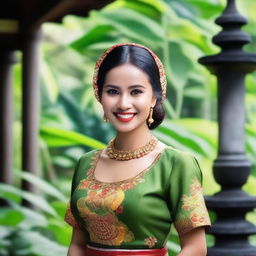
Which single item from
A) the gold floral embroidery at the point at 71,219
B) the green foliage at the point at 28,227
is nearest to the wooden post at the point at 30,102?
the green foliage at the point at 28,227

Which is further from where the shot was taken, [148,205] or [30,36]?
[30,36]

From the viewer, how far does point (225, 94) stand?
11.5 feet

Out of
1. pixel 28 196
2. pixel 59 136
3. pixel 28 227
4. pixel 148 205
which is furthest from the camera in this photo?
pixel 59 136

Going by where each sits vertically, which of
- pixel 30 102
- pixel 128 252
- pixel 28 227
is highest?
pixel 30 102

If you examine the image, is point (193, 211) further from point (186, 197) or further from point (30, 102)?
point (30, 102)

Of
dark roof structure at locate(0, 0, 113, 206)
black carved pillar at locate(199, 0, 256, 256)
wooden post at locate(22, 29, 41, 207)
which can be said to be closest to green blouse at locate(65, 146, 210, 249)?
black carved pillar at locate(199, 0, 256, 256)

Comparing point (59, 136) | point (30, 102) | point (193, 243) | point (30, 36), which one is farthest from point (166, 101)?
point (193, 243)

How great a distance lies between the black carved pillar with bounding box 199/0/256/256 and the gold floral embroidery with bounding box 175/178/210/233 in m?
1.00

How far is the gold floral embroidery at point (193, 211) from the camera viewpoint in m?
2.40

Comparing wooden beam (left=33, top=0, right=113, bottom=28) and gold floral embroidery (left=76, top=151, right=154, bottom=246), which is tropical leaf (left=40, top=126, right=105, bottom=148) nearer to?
wooden beam (left=33, top=0, right=113, bottom=28)

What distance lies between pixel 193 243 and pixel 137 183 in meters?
0.23

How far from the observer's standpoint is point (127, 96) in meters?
2.42

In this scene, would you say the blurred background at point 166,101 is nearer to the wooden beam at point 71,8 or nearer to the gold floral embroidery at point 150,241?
the wooden beam at point 71,8

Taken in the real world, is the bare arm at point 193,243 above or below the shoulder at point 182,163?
below
